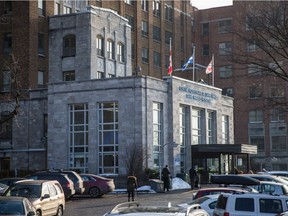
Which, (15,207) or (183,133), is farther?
(183,133)

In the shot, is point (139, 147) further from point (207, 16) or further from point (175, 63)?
point (207, 16)

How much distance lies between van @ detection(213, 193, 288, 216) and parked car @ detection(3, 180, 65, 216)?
302 inches

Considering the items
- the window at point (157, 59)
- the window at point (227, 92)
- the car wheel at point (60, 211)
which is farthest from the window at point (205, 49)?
the car wheel at point (60, 211)

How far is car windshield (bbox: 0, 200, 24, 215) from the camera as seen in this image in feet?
54.1

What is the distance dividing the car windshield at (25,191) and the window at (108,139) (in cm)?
2345

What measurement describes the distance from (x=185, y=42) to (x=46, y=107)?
33172 mm

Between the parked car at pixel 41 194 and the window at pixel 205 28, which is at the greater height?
the window at pixel 205 28

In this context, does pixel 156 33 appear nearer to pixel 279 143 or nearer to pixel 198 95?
pixel 198 95

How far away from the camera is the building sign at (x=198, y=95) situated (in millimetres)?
50656

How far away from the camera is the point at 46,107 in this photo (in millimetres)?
51281

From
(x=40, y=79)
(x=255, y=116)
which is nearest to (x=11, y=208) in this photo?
(x=40, y=79)

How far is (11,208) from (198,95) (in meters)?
37.4

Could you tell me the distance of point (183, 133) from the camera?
50.7 m

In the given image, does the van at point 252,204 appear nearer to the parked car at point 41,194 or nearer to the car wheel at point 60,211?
the parked car at point 41,194
